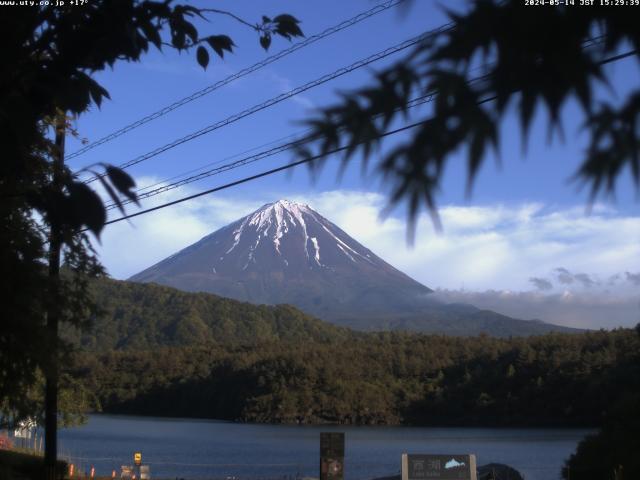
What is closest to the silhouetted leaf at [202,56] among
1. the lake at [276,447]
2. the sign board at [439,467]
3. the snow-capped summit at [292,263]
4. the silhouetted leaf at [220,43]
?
the silhouetted leaf at [220,43]

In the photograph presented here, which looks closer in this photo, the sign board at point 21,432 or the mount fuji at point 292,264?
the sign board at point 21,432

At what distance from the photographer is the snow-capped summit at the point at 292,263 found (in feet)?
305

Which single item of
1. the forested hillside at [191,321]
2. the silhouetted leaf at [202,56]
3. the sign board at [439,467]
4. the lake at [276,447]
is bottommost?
the lake at [276,447]

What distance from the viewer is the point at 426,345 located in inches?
3223

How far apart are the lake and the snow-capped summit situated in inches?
782

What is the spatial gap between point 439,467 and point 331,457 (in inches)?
95.2

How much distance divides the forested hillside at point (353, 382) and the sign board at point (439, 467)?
39386 mm

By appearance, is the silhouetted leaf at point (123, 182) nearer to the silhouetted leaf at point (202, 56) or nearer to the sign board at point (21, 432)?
the silhouetted leaf at point (202, 56)

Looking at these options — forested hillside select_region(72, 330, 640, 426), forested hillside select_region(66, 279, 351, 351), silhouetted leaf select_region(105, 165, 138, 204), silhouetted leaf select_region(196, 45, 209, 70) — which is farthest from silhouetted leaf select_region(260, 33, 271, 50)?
forested hillside select_region(66, 279, 351, 351)

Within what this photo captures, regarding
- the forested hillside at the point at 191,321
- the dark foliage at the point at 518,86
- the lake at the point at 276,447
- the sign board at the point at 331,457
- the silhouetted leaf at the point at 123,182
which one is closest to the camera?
the dark foliage at the point at 518,86

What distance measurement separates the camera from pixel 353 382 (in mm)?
72625

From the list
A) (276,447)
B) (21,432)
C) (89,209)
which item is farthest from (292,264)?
(89,209)

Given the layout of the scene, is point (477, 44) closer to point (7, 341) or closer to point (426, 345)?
point (7, 341)

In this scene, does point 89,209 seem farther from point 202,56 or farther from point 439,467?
point 439,467
